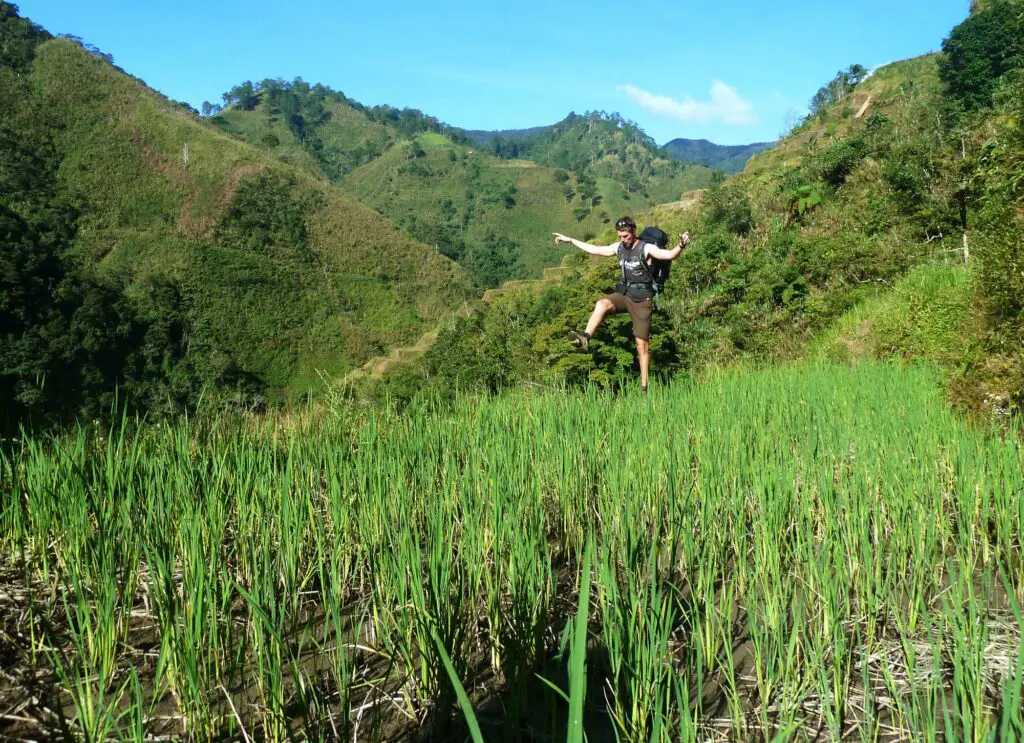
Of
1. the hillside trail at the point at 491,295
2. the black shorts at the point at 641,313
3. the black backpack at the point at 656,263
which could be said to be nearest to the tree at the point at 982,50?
the hillside trail at the point at 491,295

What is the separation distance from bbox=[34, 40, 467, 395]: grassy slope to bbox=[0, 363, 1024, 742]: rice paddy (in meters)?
53.2

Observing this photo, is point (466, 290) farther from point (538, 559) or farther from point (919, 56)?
point (538, 559)

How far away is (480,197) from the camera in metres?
115

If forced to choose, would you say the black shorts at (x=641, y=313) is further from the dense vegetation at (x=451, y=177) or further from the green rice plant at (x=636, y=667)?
the dense vegetation at (x=451, y=177)

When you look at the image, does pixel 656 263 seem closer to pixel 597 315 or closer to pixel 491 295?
pixel 597 315

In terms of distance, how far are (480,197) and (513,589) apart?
11707 cm

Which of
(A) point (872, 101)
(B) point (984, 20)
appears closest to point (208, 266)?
(A) point (872, 101)

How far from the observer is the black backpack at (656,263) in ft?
19.0

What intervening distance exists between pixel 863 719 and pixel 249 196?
76.7 meters

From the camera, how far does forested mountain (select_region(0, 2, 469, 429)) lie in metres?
43.0

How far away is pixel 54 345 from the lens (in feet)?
132

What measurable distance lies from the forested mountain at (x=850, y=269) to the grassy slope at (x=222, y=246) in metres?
34.1

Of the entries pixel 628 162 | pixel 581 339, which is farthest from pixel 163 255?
pixel 628 162

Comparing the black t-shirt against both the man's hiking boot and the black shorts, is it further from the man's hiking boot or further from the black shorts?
the man's hiking boot
